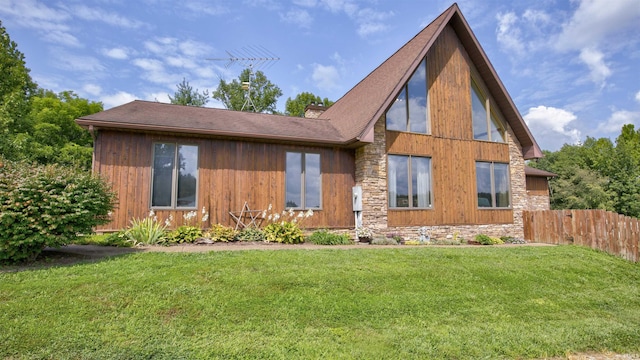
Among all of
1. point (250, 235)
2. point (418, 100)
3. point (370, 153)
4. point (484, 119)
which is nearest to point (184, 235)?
point (250, 235)

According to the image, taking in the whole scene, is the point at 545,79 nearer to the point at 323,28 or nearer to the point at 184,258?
the point at 323,28

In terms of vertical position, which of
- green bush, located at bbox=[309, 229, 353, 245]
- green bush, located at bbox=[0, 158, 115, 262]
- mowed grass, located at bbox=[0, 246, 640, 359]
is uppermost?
green bush, located at bbox=[0, 158, 115, 262]

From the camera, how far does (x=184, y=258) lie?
20.3 feet

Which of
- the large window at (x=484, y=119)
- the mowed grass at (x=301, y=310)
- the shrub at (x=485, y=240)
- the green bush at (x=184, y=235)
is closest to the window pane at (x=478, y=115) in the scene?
the large window at (x=484, y=119)

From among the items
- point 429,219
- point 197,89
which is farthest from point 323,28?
point 197,89

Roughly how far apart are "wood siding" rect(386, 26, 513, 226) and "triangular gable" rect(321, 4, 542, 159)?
50 centimetres

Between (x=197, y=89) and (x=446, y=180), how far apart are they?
25193 millimetres

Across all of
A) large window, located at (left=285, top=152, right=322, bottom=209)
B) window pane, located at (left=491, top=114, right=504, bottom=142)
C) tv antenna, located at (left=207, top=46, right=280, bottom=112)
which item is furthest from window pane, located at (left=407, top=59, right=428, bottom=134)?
tv antenna, located at (left=207, top=46, right=280, bottom=112)

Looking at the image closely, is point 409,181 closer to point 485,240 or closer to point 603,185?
point 485,240

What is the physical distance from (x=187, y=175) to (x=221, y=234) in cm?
211

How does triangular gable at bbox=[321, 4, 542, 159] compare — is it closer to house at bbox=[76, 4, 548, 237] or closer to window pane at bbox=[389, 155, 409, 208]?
house at bbox=[76, 4, 548, 237]

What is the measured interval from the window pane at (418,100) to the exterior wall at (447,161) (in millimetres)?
226

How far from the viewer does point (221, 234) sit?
8.77 meters

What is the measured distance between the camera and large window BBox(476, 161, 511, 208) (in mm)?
12523
